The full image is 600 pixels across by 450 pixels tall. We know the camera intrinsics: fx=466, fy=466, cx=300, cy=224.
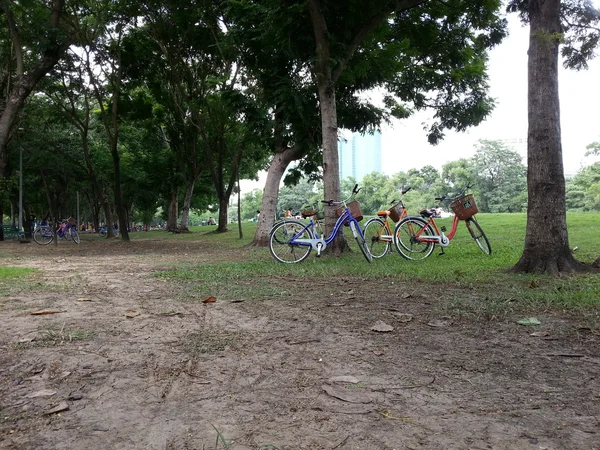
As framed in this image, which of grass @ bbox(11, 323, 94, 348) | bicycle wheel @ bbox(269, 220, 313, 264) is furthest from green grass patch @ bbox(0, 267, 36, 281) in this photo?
bicycle wheel @ bbox(269, 220, 313, 264)

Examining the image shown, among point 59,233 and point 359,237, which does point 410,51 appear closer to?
point 359,237

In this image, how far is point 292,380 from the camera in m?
2.68

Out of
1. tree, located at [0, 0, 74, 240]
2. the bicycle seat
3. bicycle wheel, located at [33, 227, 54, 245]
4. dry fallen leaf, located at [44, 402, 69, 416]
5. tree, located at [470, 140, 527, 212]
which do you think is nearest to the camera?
dry fallen leaf, located at [44, 402, 69, 416]

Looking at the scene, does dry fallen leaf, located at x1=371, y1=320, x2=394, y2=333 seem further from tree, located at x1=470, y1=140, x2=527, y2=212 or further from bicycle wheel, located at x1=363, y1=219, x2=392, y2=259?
tree, located at x1=470, y1=140, x2=527, y2=212

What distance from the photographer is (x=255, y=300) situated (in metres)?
5.01

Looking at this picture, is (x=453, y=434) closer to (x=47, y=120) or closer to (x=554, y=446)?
(x=554, y=446)

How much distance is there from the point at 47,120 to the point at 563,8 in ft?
71.6

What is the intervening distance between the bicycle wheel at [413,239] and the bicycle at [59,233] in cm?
1589

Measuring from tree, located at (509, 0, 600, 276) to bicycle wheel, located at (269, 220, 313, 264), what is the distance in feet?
12.1

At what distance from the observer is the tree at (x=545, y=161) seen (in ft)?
19.8

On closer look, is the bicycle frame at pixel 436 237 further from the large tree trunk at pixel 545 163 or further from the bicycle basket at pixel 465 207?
the large tree trunk at pixel 545 163

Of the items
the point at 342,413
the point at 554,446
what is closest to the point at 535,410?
the point at 554,446

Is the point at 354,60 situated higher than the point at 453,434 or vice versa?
the point at 354,60

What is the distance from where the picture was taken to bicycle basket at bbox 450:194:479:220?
8.34 meters
